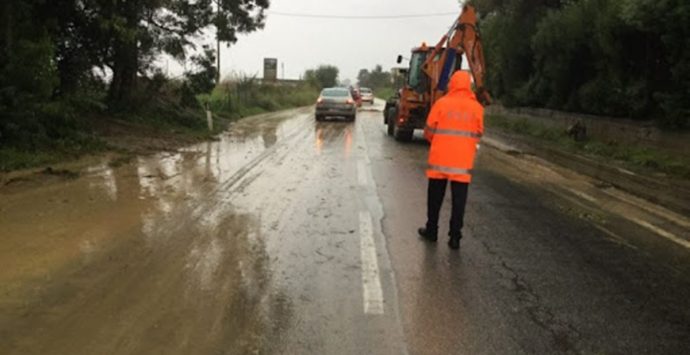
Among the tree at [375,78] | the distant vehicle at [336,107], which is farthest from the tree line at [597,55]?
the tree at [375,78]

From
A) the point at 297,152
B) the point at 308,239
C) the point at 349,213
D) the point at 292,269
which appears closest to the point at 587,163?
the point at 297,152

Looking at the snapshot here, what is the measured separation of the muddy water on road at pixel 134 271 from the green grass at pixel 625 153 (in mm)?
9595

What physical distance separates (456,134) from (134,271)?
353cm

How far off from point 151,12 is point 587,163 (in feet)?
41.1

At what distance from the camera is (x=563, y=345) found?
165 inches

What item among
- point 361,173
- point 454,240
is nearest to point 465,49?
point 361,173

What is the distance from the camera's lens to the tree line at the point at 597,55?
1405cm

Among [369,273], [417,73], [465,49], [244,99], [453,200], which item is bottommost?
[244,99]

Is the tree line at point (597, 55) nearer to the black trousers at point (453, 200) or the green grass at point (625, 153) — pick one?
the green grass at point (625, 153)

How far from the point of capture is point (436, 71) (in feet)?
54.1

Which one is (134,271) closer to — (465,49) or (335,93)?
(465,49)

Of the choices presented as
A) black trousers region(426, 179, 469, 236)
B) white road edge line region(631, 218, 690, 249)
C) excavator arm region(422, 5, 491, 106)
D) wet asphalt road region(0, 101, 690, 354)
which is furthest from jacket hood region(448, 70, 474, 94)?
excavator arm region(422, 5, 491, 106)

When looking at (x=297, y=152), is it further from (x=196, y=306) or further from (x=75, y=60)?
(x=196, y=306)

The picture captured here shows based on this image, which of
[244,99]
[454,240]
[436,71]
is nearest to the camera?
[454,240]
